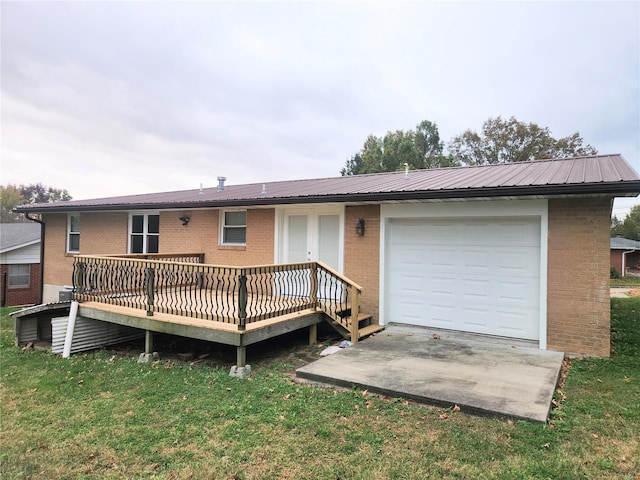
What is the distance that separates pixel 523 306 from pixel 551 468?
4125 mm

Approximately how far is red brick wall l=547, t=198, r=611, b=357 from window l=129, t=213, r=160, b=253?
10.4 meters

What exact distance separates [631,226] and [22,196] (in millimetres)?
79044

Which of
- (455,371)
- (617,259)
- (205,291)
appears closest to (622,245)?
(617,259)

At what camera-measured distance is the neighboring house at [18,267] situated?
22.5 metres

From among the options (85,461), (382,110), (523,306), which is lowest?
(85,461)

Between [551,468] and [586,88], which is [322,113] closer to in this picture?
[586,88]

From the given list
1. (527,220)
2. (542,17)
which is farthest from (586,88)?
(527,220)

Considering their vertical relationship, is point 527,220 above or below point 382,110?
below

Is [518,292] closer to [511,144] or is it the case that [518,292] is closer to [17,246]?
[17,246]

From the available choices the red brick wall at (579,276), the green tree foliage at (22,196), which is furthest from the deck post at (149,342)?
the green tree foliage at (22,196)

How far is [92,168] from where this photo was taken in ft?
73.8

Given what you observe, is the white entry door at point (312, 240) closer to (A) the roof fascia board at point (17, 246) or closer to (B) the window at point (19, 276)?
(A) the roof fascia board at point (17, 246)

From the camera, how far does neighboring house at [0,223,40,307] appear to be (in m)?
22.5

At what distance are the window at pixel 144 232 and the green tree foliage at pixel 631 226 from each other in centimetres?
4528
